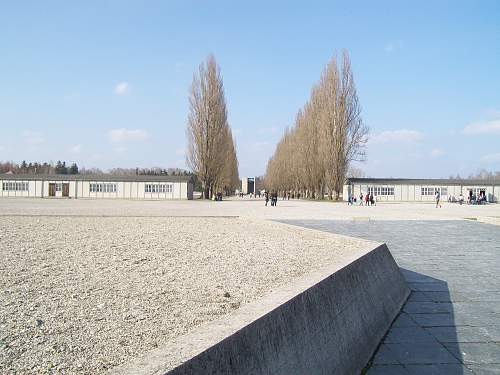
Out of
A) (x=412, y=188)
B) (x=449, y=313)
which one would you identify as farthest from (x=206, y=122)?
(x=449, y=313)

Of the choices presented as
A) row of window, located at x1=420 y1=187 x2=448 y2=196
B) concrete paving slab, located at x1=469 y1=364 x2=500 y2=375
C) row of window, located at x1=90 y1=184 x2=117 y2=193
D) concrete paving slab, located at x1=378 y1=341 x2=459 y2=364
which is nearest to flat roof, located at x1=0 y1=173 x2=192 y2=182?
row of window, located at x1=90 y1=184 x2=117 y2=193

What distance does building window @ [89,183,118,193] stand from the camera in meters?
53.5

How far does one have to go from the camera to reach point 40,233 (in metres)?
10.2

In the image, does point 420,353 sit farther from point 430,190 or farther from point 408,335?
point 430,190

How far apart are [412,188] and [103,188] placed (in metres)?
38.9

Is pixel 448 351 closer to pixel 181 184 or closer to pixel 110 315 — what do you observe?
pixel 110 315

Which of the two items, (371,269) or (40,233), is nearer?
(371,269)

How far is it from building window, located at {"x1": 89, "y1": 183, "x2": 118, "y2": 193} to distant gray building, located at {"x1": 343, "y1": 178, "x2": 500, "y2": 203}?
2885 centimetres

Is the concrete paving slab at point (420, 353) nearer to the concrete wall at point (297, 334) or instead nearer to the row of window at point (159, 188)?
the concrete wall at point (297, 334)

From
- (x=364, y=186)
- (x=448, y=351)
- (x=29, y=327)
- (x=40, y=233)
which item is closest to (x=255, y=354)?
(x=29, y=327)

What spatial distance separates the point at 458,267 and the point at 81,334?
7297mm

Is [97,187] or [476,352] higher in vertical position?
[97,187]

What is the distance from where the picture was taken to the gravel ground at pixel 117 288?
2.74m

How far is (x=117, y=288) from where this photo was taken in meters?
4.61
